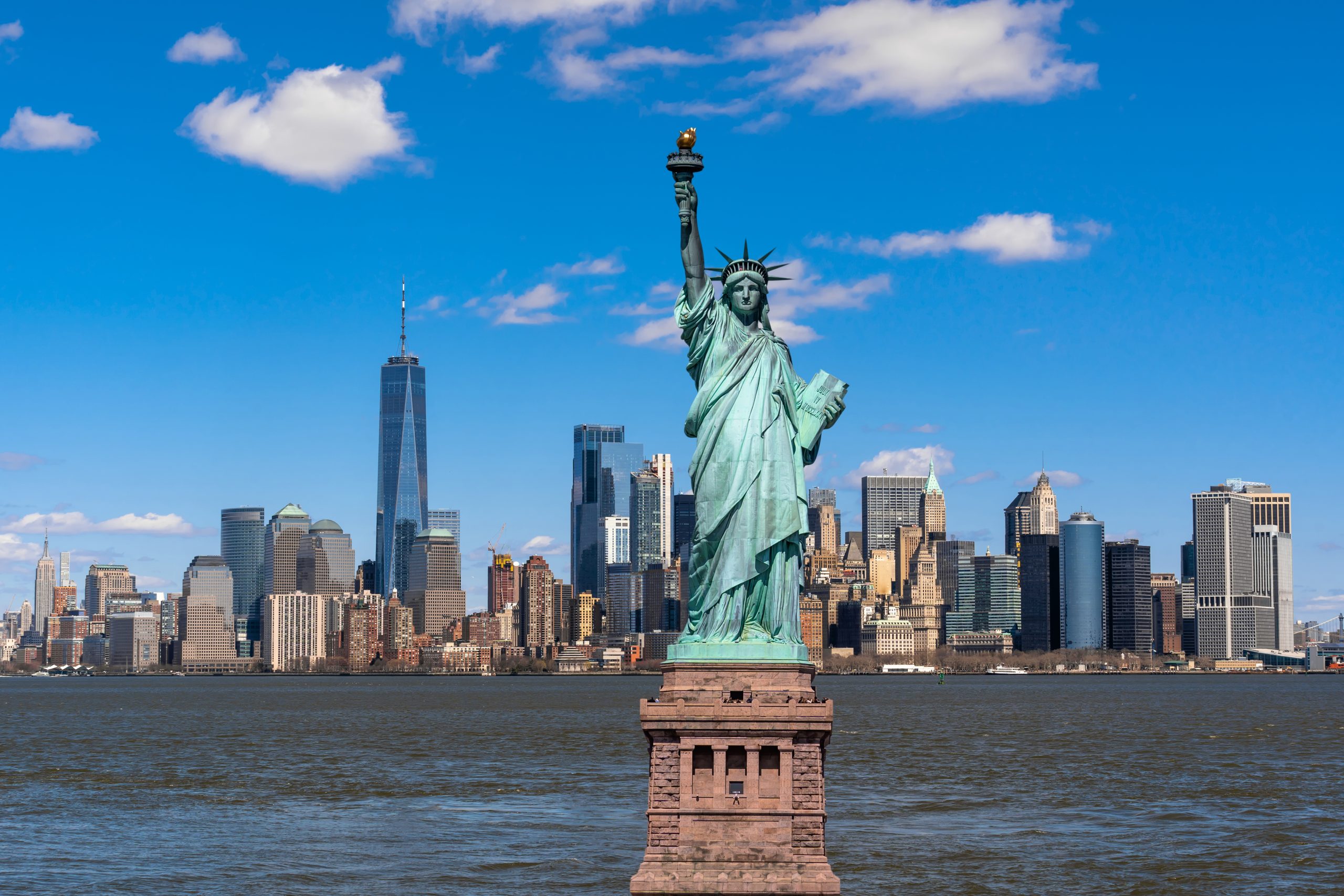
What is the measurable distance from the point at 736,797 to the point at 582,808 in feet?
91.7

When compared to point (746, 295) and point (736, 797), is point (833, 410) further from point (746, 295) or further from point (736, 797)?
point (736, 797)

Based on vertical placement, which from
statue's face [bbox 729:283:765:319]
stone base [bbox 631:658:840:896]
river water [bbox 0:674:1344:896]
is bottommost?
river water [bbox 0:674:1344:896]

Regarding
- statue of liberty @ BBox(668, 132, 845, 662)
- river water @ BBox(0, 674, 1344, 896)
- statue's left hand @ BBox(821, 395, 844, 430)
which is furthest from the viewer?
river water @ BBox(0, 674, 1344, 896)

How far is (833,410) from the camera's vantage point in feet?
95.7

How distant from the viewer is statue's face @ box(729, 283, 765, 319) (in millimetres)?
28734

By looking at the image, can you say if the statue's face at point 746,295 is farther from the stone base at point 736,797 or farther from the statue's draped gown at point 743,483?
the stone base at point 736,797

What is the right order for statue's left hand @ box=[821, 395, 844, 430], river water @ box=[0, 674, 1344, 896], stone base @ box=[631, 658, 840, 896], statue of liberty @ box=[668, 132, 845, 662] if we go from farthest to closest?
river water @ box=[0, 674, 1344, 896] < statue's left hand @ box=[821, 395, 844, 430] < statue of liberty @ box=[668, 132, 845, 662] < stone base @ box=[631, 658, 840, 896]

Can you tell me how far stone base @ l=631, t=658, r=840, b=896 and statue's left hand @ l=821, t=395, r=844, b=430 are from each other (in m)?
4.82

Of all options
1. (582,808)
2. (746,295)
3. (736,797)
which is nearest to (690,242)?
(746,295)

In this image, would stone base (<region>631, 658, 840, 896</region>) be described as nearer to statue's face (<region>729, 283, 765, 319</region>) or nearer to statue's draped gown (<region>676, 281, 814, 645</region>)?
statue's draped gown (<region>676, 281, 814, 645</region>)

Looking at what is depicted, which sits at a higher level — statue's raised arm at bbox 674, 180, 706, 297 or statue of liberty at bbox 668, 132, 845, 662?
statue's raised arm at bbox 674, 180, 706, 297

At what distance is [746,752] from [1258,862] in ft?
74.4

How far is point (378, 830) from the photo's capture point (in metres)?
49.1

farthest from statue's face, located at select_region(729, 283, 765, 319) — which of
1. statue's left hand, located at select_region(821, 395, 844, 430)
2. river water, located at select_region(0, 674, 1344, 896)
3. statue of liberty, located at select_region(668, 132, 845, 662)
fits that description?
river water, located at select_region(0, 674, 1344, 896)
